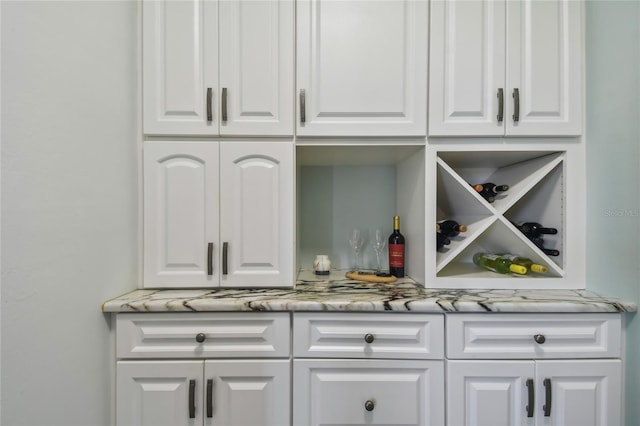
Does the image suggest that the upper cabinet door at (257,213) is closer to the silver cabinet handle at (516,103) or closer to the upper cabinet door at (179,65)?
the upper cabinet door at (179,65)

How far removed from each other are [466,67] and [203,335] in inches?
59.8

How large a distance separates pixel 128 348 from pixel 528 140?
1822 mm

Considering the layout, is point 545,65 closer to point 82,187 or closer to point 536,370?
point 536,370

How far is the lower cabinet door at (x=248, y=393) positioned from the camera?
105 centimetres

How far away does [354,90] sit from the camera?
1.20 m

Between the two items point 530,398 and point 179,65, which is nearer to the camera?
point 530,398

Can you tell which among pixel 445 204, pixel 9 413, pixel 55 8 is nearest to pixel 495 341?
pixel 445 204

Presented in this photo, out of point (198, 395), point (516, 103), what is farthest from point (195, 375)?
point (516, 103)

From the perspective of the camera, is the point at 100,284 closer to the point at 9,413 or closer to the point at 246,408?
the point at 9,413

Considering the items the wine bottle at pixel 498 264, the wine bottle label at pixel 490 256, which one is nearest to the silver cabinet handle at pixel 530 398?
the wine bottle at pixel 498 264

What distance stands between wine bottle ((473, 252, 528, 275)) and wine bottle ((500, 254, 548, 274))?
26 millimetres

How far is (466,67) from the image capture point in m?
1.19

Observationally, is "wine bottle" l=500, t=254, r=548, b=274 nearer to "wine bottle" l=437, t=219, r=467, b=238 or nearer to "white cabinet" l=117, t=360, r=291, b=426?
"wine bottle" l=437, t=219, r=467, b=238

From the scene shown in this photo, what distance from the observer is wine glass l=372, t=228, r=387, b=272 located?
5.26 feet
